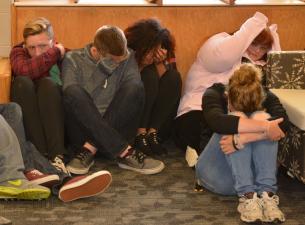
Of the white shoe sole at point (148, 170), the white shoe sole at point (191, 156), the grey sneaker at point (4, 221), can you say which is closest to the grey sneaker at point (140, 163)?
the white shoe sole at point (148, 170)

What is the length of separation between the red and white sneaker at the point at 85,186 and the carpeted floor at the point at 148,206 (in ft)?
0.13

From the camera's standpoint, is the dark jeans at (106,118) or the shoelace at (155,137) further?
the shoelace at (155,137)

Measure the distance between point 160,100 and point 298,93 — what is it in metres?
0.80

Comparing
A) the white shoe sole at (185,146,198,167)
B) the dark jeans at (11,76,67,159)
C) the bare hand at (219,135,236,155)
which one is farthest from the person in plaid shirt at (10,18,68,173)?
the bare hand at (219,135,236,155)

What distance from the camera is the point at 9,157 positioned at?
2971 mm

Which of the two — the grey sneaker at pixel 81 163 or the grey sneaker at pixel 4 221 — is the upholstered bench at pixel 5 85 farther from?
the grey sneaker at pixel 4 221

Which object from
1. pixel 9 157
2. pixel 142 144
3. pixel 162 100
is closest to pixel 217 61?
pixel 162 100

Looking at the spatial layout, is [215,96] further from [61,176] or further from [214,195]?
[61,176]

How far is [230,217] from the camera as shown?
2863 millimetres

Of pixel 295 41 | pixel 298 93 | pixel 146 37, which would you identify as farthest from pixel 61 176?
pixel 295 41

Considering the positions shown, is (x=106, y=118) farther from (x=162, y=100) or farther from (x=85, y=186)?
(x=85, y=186)

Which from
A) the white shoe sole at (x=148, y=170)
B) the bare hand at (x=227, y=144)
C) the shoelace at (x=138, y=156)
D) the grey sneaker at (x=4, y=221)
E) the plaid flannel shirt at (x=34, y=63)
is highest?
the plaid flannel shirt at (x=34, y=63)

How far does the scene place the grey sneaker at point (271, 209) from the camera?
276cm

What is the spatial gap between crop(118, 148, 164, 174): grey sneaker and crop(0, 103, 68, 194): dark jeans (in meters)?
0.42
